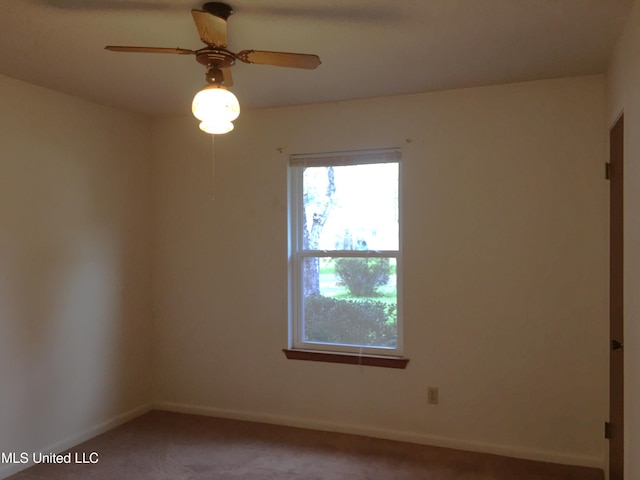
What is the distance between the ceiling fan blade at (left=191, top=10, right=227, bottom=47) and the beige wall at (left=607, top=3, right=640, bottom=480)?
1674 mm

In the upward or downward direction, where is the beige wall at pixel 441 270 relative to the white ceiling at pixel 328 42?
downward

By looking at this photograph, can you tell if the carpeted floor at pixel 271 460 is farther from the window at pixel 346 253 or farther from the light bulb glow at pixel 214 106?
the light bulb glow at pixel 214 106

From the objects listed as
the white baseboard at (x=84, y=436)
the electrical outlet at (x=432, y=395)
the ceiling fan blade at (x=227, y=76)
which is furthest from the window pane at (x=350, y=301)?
the ceiling fan blade at (x=227, y=76)


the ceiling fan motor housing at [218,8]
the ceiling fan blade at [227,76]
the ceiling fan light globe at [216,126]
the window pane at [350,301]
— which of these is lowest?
the window pane at [350,301]

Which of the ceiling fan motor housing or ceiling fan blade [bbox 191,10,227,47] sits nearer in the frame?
ceiling fan blade [bbox 191,10,227,47]

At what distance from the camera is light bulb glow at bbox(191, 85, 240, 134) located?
209 centimetres

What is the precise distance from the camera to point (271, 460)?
10.7 feet

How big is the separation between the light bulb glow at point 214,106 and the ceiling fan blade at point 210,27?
0.19 m

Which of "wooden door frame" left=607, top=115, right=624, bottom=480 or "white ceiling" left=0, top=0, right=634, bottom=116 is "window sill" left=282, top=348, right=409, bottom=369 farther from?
"white ceiling" left=0, top=0, right=634, bottom=116

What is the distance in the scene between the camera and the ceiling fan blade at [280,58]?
2.13 m

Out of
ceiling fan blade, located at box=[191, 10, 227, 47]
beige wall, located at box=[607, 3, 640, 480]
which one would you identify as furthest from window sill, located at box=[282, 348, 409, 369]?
ceiling fan blade, located at box=[191, 10, 227, 47]

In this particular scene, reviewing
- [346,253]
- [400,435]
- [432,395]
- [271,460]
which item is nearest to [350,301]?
[346,253]

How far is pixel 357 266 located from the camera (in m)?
3.71

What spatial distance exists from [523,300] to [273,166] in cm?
200
